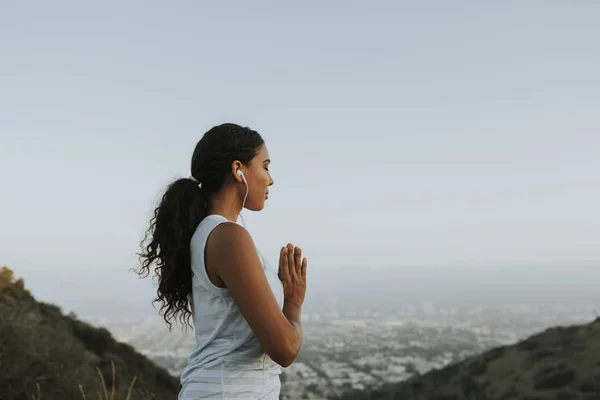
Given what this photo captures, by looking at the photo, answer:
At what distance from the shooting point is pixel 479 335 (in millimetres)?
28234

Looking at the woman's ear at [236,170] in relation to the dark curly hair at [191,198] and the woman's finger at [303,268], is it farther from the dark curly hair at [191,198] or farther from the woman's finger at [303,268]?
the woman's finger at [303,268]

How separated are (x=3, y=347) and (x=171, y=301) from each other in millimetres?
5640

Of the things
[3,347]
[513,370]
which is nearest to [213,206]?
[3,347]

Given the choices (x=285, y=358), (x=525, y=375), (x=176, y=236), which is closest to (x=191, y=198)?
(x=176, y=236)

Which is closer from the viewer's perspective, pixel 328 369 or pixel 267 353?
pixel 267 353

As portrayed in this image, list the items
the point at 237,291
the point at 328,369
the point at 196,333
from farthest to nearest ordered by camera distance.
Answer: the point at 328,369, the point at 196,333, the point at 237,291

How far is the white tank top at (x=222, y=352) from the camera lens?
6.50ft

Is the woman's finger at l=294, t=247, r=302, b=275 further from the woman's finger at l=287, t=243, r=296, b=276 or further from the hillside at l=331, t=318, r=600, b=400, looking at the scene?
the hillside at l=331, t=318, r=600, b=400

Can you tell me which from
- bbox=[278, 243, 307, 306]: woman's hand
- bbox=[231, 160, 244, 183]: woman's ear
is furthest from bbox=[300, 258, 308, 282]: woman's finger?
bbox=[231, 160, 244, 183]: woman's ear

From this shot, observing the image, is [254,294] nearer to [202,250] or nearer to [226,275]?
[226,275]

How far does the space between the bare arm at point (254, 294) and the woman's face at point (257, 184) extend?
244 millimetres

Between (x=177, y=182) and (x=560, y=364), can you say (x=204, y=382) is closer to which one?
(x=177, y=182)

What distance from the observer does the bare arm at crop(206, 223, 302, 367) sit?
6.30ft

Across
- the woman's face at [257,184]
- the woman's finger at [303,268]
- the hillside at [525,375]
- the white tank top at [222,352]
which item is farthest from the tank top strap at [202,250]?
the hillside at [525,375]
